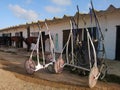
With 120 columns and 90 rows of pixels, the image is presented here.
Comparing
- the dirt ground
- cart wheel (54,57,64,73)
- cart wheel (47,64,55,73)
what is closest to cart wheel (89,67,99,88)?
the dirt ground

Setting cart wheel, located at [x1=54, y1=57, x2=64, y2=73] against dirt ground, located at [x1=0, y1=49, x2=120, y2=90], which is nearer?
dirt ground, located at [x1=0, y1=49, x2=120, y2=90]

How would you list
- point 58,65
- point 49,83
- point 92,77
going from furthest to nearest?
point 58,65, point 49,83, point 92,77

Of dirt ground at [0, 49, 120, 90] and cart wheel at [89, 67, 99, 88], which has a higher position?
cart wheel at [89, 67, 99, 88]

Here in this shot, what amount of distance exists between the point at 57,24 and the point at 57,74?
927 centimetres

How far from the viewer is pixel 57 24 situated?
58.9 feet

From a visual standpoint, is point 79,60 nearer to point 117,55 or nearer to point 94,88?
point 94,88

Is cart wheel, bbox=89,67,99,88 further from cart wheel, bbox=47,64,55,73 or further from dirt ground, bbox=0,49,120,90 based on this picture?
cart wheel, bbox=47,64,55,73

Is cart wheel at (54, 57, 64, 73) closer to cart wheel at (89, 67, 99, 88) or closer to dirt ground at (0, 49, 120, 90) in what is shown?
dirt ground at (0, 49, 120, 90)

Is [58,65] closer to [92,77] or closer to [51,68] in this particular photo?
[51,68]

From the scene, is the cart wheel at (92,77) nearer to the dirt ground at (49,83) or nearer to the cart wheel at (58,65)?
the dirt ground at (49,83)

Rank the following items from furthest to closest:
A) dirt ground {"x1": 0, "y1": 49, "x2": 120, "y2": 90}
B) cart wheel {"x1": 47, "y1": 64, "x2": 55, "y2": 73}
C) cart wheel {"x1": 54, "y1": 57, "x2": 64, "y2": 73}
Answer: cart wheel {"x1": 47, "y1": 64, "x2": 55, "y2": 73} < cart wheel {"x1": 54, "y1": 57, "x2": 64, "y2": 73} < dirt ground {"x1": 0, "y1": 49, "x2": 120, "y2": 90}

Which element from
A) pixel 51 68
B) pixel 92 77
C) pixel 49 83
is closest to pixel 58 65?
pixel 51 68

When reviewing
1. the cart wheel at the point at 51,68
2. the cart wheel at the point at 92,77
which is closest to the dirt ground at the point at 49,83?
the cart wheel at the point at 92,77

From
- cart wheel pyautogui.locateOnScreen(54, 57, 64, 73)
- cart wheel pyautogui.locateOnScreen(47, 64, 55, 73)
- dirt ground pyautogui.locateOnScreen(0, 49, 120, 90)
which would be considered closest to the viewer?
dirt ground pyautogui.locateOnScreen(0, 49, 120, 90)
